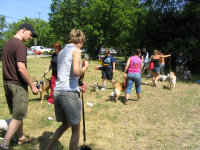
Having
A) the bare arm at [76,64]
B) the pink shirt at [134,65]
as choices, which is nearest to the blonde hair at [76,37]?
the bare arm at [76,64]

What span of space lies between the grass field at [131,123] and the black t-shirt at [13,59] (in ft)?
4.60

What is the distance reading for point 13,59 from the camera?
260 centimetres

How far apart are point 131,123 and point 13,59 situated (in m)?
3.20

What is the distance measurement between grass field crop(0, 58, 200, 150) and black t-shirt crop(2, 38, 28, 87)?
4.60ft

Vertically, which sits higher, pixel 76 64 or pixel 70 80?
pixel 76 64

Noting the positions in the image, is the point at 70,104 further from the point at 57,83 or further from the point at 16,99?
the point at 16,99

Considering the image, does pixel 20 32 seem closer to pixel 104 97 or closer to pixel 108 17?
pixel 104 97

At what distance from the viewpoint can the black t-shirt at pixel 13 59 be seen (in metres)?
2.55

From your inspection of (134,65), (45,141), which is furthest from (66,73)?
(134,65)

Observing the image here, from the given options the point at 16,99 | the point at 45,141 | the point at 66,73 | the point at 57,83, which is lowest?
the point at 45,141

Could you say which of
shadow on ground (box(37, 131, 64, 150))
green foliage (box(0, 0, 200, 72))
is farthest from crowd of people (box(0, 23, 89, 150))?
green foliage (box(0, 0, 200, 72))

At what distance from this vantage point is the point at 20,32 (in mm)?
2764

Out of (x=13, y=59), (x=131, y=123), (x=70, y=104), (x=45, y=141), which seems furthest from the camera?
(x=131, y=123)

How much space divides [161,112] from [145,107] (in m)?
0.57
